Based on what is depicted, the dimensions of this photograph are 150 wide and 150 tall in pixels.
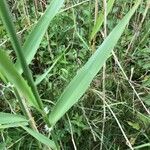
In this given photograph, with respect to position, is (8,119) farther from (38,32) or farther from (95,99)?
(95,99)

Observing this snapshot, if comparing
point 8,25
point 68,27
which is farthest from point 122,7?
point 8,25

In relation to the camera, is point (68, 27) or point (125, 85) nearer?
point (125, 85)

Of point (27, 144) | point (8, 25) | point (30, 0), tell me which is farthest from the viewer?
point (30, 0)

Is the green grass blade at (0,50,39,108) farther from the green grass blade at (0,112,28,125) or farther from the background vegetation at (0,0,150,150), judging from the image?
the background vegetation at (0,0,150,150)

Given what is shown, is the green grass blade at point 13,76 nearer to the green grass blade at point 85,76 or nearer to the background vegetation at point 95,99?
the green grass blade at point 85,76

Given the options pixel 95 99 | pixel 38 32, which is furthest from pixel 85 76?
pixel 95 99

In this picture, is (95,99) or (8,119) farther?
(95,99)

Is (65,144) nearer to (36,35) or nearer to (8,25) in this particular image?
(36,35)

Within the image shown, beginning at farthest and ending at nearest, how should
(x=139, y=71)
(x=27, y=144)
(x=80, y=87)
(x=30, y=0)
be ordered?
(x=30, y=0) < (x=139, y=71) < (x=27, y=144) < (x=80, y=87)
